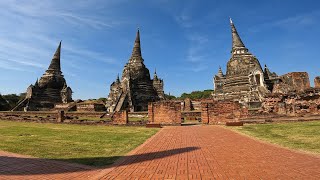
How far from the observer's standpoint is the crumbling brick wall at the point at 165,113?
19312 mm

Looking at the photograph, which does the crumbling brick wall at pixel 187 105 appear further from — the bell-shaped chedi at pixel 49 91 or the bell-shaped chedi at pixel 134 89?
the bell-shaped chedi at pixel 49 91

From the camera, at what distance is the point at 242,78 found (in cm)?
3819

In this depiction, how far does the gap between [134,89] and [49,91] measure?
21.6m

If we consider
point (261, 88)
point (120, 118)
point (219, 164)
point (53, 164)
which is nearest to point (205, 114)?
point (120, 118)

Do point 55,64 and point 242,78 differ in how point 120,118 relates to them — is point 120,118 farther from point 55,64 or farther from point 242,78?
point 55,64

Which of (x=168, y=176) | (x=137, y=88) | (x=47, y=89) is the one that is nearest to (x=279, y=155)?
(x=168, y=176)

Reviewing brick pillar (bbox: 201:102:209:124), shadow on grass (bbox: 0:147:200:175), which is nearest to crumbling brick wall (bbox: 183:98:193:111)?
brick pillar (bbox: 201:102:209:124)

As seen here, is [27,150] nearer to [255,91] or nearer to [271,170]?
[271,170]

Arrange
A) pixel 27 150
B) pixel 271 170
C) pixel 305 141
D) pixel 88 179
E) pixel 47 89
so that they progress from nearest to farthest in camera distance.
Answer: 1. pixel 88 179
2. pixel 271 170
3. pixel 27 150
4. pixel 305 141
5. pixel 47 89

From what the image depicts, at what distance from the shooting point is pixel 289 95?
72.3ft

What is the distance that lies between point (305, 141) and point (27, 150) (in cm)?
971

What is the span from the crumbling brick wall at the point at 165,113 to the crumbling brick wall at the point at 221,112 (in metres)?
2.06

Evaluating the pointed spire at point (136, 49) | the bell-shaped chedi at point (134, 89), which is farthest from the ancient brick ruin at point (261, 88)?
the pointed spire at point (136, 49)

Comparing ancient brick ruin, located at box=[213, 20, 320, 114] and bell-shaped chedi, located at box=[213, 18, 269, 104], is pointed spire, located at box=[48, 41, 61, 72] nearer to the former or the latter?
bell-shaped chedi, located at box=[213, 18, 269, 104]
